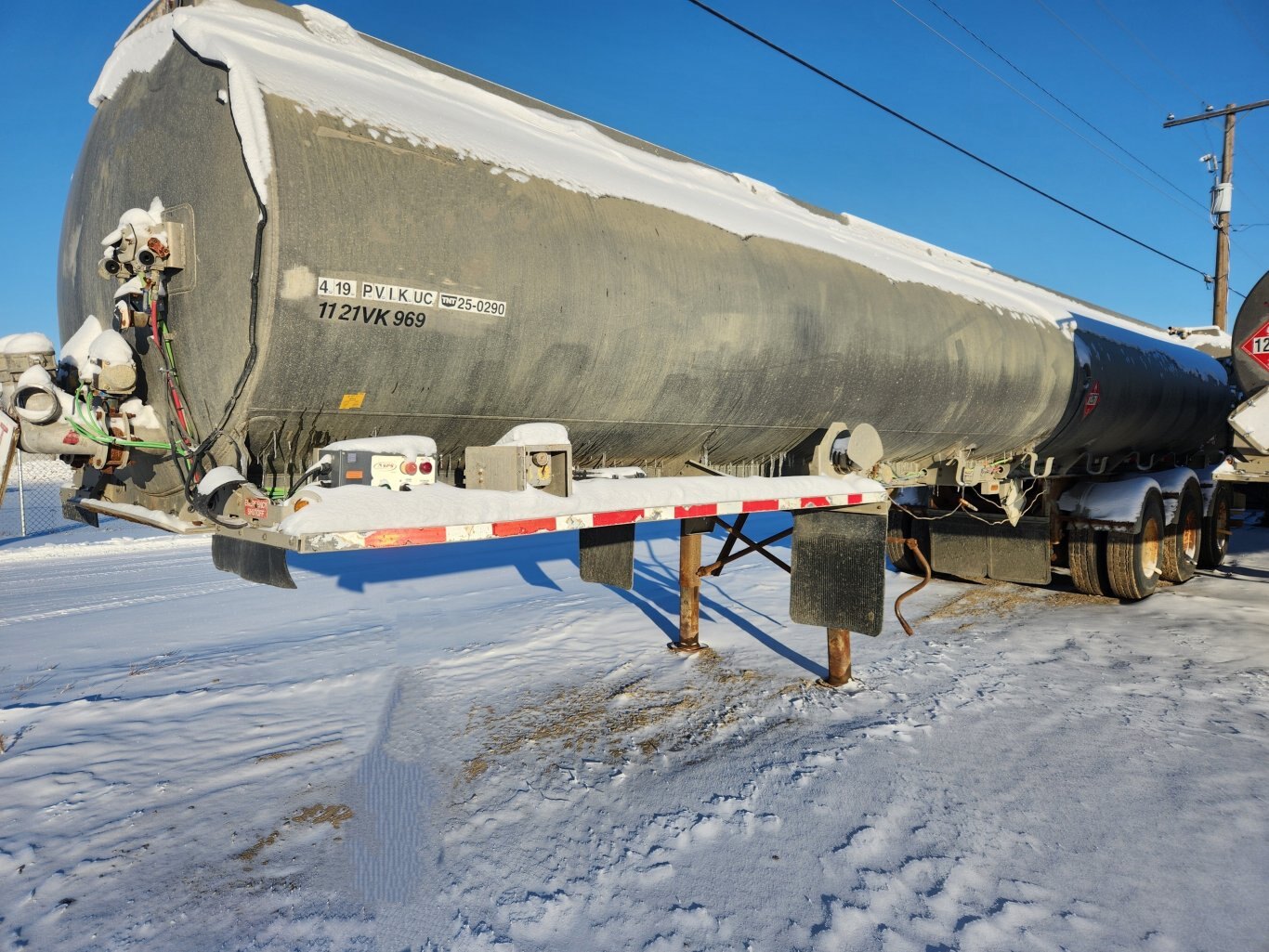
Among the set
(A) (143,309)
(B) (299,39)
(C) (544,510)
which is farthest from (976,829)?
(B) (299,39)

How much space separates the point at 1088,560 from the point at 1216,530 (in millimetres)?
3176

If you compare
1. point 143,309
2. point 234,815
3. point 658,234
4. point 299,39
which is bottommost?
point 234,815

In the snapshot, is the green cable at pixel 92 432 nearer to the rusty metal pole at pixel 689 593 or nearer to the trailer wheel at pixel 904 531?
the rusty metal pole at pixel 689 593

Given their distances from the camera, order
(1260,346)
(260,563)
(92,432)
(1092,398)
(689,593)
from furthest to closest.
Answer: (1260,346) → (1092,398) → (689,593) → (260,563) → (92,432)

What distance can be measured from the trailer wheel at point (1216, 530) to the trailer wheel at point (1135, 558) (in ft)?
6.88

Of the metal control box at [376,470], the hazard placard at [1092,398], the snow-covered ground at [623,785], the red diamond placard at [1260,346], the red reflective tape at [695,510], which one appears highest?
the red diamond placard at [1260,346]

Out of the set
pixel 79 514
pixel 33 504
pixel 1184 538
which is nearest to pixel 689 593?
pixel 79 514

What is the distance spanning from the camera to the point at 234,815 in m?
3.77

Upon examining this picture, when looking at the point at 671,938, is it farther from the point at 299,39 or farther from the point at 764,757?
the point at 299,39

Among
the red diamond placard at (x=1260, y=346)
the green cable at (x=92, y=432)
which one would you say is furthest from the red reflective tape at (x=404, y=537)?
the red diamond placard at (x=1260, y=346)

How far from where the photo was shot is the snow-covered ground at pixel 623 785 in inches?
118

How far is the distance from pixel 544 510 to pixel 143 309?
69.8 inches

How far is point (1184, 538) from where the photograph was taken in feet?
30.9

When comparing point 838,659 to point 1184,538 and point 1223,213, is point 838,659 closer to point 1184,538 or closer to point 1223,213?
point 1184,538
